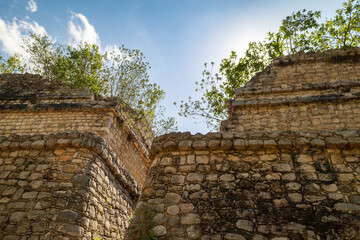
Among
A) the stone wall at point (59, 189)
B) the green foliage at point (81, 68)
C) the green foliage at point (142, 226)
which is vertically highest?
the green foliage at point (81, 68)

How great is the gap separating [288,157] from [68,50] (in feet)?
40.6

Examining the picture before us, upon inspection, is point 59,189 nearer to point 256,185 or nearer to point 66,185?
point 66,185

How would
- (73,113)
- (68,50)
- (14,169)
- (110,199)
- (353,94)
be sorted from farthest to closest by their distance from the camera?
1. (68,50)
2. (73,113)
3. (353,94)
4. (110,199)
5. (14,169)

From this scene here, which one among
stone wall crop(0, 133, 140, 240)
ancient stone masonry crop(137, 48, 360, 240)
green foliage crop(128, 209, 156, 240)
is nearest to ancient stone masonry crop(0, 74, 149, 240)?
stone wall crop(0, 133, 140, 240)

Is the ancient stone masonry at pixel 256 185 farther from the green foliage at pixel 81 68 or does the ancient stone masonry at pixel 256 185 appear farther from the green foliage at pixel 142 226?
the green foliage at pixel 81 68

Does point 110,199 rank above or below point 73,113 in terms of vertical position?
below

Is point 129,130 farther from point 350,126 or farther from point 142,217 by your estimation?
point 350,126

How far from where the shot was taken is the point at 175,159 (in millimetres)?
4414

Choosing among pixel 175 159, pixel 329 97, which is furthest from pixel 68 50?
pixel 329 97

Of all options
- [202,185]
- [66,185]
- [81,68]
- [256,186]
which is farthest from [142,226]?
[81,68]

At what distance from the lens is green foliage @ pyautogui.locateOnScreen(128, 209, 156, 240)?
138 inches

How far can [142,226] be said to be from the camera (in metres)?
3.61

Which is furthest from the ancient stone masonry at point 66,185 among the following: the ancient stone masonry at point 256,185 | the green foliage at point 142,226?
the ancient stone masonry at point 256,185

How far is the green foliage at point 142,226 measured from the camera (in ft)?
11.5
